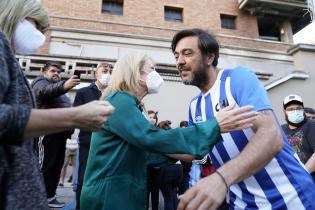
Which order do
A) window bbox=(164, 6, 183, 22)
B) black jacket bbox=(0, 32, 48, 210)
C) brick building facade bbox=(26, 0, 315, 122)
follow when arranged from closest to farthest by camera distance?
black jacket bbox=(0, 32, 48, 210), brick building facade bbox=(26, 0, 315, 122), window bbox=(164, 6, 183, 22)

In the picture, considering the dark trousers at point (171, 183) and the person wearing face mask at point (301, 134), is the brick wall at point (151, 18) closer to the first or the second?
the dark trousers at point (171, 183)

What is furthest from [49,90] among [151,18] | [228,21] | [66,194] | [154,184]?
[228,21]

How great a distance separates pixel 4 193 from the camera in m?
1.27

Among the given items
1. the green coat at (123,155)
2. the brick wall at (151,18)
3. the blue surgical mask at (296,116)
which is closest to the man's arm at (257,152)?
the green coat at (123,155)

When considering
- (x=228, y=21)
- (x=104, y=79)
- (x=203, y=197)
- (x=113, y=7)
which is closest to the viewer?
(x=203, y=197)

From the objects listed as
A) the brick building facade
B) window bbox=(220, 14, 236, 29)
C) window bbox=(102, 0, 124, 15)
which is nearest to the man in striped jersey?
the brick building facade

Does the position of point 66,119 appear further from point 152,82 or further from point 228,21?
point 228,21

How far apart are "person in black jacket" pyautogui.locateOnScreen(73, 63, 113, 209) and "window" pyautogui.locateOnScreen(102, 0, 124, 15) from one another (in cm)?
1350

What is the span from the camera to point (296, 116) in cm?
446

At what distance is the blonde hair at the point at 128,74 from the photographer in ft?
7.56

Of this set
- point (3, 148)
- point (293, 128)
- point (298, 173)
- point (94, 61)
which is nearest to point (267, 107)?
point (298, 173)

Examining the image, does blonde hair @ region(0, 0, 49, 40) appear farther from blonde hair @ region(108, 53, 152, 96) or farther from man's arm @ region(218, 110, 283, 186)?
man's arm @ region(218, 110, 283, 186)

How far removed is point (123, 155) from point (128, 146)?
0.22 ft

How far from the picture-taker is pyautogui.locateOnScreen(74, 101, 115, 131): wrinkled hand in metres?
1.29
